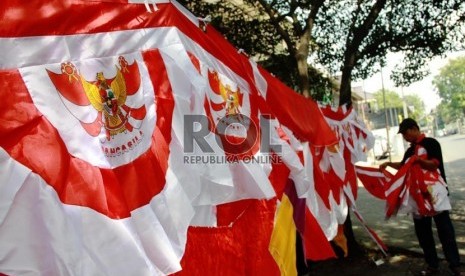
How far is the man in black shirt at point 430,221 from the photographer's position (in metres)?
4.96

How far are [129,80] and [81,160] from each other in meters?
0.49

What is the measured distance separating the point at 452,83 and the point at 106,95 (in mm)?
92362

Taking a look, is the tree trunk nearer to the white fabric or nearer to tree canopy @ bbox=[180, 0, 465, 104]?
tree canopy @ bbox=[180, 0, 465, 104]

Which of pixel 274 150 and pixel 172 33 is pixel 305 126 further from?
pixel 172 33

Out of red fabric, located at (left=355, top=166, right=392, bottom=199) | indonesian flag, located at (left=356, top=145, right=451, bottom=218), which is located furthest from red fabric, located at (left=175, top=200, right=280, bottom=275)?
red fabric, located at (left=355, top=166, right=392, bottom=199)

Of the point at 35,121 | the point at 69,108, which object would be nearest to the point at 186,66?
the point at 69,108

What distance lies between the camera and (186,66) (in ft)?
7.97

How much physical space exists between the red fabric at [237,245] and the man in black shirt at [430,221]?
8.08 feet

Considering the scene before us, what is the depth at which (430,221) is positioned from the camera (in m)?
5.20

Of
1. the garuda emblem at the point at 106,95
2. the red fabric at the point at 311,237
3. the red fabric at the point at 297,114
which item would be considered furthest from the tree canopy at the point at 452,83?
the garuda emblem at the point at 106,95

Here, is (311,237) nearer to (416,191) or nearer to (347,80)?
(416,191)

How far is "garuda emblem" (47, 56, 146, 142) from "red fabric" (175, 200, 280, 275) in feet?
2.61

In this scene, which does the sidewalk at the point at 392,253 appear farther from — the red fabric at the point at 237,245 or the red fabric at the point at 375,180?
the red fabric at the point at 237,245

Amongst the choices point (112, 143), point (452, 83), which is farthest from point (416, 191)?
point (452, 83)
